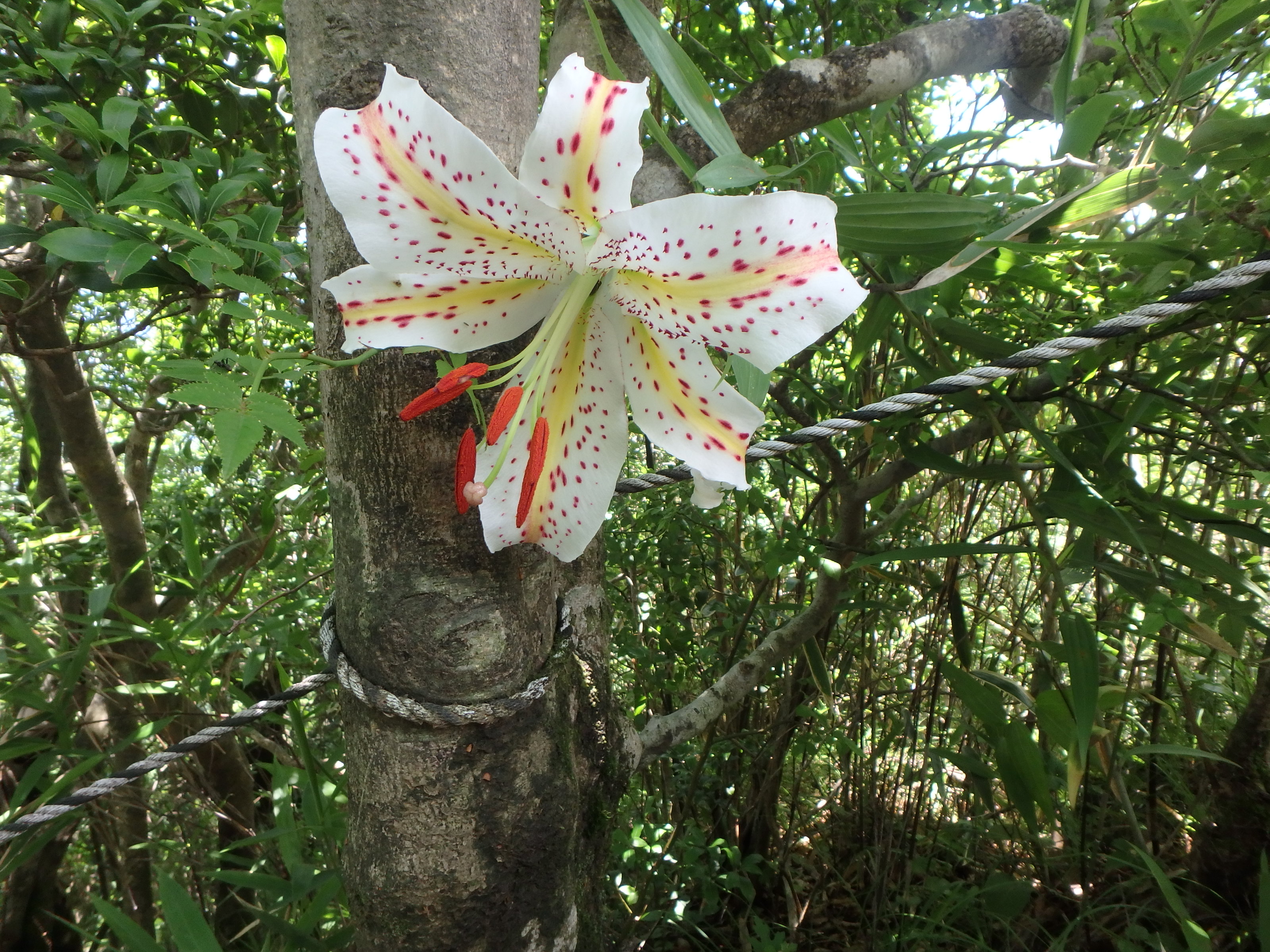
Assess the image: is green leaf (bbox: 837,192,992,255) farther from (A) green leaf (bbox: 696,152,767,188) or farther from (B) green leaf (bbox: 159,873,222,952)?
(B) green leaf (bbox: 159,873,222,952)

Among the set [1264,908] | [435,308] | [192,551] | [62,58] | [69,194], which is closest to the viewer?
[435,308]

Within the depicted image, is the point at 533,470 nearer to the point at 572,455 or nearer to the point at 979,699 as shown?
the point at 572,455

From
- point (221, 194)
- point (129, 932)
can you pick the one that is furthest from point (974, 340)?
point (129, 932)

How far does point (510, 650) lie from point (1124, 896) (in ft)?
4.53

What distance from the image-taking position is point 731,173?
0.53 meters

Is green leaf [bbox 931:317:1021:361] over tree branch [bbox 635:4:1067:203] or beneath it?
beneath

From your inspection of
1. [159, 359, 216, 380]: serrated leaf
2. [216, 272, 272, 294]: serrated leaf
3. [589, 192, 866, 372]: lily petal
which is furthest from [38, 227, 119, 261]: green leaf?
[589, 192, 866, 372]: lily petal

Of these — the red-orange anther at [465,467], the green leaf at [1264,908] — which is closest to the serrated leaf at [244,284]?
the red-orange anther at [465,467]

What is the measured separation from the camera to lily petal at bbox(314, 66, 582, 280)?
0.45m

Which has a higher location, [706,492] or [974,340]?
[974,340]

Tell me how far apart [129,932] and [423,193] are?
1036 mm

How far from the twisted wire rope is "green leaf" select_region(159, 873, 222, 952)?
0.26 meters

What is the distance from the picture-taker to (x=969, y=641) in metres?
1.11

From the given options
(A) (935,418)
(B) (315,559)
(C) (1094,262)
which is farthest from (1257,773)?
(B) (315,559)
